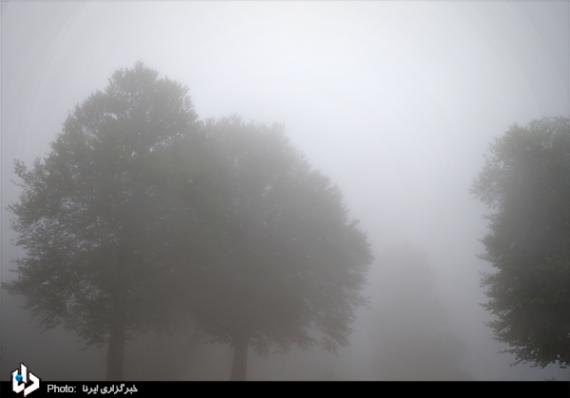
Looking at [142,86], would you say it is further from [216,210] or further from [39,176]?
[216,210]

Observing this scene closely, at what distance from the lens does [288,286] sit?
1504 centimetres

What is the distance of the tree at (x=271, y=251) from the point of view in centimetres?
1476

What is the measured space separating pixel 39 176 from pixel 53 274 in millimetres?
3883

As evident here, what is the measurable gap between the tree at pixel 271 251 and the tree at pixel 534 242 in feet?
20.8

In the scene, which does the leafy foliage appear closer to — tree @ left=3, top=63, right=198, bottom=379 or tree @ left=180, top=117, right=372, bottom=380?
tree @ left=3, top=63, right=198, bottom=379

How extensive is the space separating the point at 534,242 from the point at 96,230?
59.2 feet

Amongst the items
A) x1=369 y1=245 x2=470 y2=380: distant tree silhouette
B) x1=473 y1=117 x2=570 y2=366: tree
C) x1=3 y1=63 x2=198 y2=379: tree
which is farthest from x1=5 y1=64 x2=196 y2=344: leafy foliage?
x1=369 y1=245 x2=470 y2=380: distant tree silhouette

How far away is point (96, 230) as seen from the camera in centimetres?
1292

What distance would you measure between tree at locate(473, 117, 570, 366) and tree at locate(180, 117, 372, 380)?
6.35 metres
